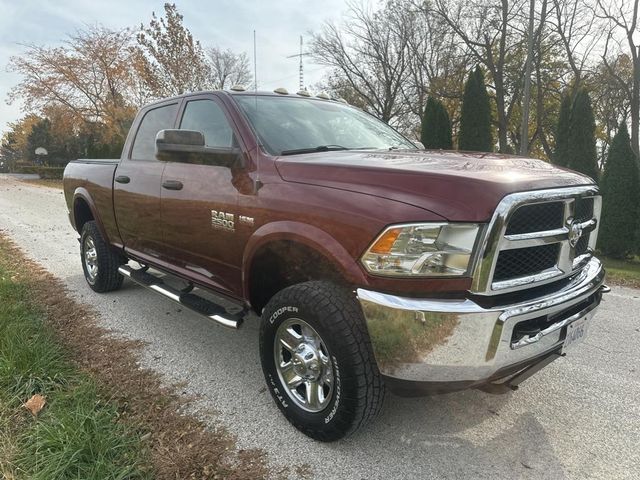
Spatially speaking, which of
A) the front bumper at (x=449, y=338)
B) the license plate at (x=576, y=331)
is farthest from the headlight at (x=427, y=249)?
the license plate at (x=576, y=331)

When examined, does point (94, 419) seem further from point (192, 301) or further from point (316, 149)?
point (316, 149)

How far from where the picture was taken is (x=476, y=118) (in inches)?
694

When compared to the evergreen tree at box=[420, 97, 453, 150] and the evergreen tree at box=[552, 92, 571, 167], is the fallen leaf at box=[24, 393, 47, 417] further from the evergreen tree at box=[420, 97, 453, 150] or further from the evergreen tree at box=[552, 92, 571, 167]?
the evergreen tree at box=[420, 97, 453, 150]

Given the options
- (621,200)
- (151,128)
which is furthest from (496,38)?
(151,128)

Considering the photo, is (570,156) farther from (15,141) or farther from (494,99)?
(15,141)

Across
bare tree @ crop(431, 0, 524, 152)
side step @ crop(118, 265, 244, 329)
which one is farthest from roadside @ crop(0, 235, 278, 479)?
bare tree @ crop(431, 0, 524, 152)

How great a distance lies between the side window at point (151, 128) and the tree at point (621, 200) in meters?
10.4

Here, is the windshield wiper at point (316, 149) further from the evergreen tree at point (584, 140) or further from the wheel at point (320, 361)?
the evergreen tree at point (584, 140)

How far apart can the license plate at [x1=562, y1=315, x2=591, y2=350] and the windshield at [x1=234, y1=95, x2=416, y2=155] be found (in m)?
1.76

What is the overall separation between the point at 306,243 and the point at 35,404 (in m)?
1.87

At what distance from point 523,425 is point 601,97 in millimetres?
24954

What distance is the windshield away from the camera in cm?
315

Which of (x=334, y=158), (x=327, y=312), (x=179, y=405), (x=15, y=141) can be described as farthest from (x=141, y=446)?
(x=15, y=141)

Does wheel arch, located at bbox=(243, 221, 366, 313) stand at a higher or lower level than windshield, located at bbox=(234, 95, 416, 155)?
lower
